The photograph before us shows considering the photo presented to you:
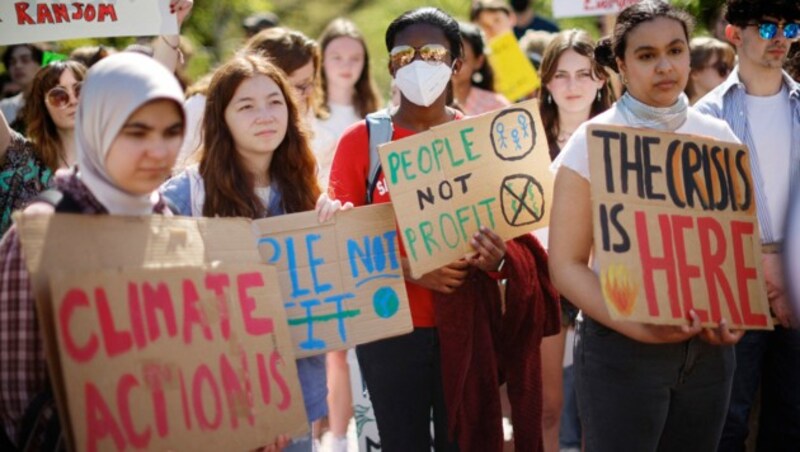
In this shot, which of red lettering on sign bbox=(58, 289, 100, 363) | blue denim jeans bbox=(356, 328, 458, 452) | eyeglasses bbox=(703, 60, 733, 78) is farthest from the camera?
eyeglasses bbox=(703, 60, 733, 78)

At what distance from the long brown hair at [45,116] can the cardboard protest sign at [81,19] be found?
0.56 m

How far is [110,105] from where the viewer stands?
2.81 m

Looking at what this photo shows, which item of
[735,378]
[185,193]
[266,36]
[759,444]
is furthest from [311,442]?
[266,36]

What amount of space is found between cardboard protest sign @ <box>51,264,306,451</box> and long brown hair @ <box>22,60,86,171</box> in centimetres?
212

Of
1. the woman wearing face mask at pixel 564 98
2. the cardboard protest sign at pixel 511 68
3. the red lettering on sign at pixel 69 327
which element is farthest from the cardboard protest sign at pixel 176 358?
the cardboard protest sign at pixel 511 68

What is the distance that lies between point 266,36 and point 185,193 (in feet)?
7.46

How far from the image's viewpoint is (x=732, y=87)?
4562 millimetres

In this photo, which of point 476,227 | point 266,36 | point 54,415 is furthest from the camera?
point 266,36

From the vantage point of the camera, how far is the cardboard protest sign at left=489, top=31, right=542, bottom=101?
748 centimetres

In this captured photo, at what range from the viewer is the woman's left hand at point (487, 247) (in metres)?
3.90

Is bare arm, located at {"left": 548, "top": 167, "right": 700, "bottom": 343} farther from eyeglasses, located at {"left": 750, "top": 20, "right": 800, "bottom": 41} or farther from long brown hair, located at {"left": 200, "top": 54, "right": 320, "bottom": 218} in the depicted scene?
eyeglasses, located at {"left": 750, "top": 20, "right": 800, "bottom": 41}

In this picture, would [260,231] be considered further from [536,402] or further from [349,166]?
[536,402]

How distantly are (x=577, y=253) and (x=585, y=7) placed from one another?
10.3ft

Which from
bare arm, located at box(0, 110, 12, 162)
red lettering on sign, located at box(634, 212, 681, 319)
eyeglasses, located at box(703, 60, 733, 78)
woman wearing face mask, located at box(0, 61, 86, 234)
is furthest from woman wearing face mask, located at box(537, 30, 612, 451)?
bare arm, located at box(0, 110, 12, 162)
